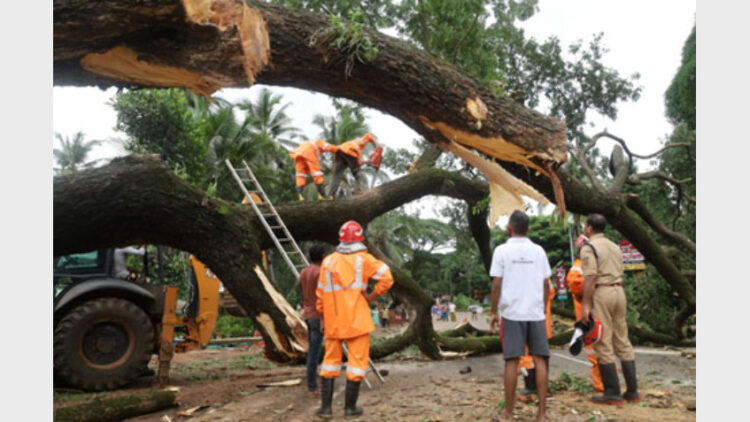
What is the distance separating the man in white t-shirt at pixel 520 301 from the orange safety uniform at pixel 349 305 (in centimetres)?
108

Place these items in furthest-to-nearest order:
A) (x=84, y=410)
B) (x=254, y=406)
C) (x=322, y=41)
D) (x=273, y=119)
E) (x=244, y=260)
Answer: (x=273, y=119) < (x=244, y=260) < (x=254, y=406) < (x=84, y=410) < (x=322, y=41)

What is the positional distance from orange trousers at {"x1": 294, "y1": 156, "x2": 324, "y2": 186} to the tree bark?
4.47 metres

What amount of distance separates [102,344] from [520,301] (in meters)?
5.83

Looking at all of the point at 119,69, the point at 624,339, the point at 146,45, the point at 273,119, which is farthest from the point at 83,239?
the point at 273,119

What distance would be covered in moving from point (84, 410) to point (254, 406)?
153 cm

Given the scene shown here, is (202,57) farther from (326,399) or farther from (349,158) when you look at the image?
(349,158)

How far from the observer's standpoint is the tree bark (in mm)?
3287

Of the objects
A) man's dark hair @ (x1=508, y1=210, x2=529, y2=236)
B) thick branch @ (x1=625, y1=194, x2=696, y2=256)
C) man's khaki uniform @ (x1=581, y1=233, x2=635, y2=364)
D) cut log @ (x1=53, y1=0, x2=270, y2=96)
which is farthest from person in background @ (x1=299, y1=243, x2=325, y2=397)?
thick branch @ (x1=625, y1=194, x2=696, y2=256)

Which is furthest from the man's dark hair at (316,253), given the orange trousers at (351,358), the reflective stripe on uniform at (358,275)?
the orange trousers at (351,358)

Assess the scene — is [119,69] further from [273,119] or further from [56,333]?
[273,119]

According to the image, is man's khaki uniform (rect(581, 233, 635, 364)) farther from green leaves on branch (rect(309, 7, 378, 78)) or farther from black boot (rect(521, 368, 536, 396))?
green leaves on branch (rect(309, 7, 378, 78))

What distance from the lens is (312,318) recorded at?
18.4ft

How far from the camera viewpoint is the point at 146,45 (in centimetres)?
360

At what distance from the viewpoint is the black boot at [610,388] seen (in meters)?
4.54
